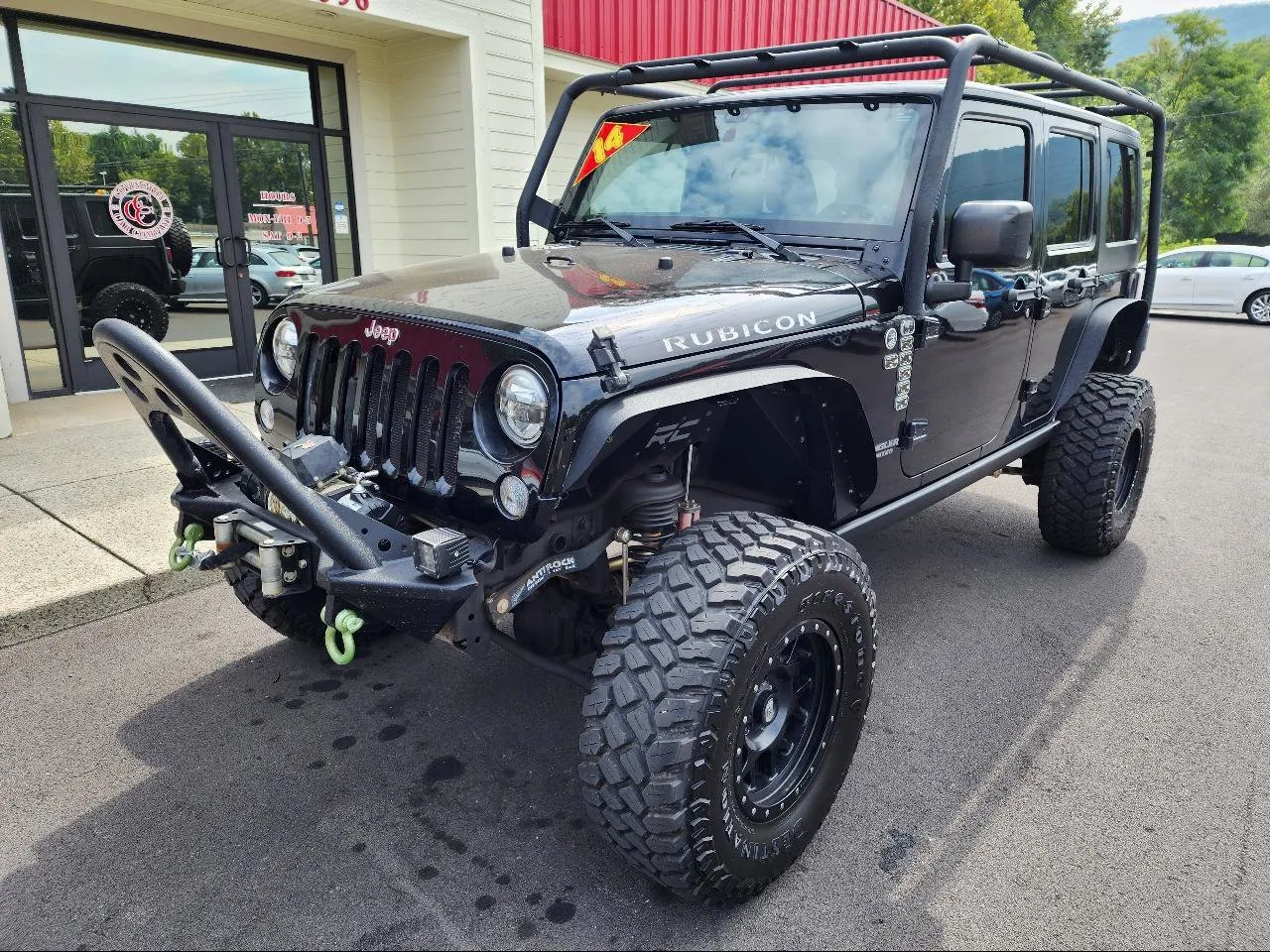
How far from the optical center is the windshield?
3.15 meters

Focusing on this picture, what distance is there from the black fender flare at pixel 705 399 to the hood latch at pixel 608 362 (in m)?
A: 0.03

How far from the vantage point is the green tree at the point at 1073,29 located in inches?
2134

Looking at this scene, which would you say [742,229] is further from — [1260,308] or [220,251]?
[1260,308]

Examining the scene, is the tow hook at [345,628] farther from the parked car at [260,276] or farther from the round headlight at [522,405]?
the parked car at [260,276]

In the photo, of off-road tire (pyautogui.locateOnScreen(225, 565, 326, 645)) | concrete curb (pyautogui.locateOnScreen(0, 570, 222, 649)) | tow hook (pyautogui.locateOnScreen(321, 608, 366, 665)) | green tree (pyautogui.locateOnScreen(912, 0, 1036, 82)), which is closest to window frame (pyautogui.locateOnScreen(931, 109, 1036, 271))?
tow hook (pyautogui.locateOnScreen(321, 608, 366, 665))

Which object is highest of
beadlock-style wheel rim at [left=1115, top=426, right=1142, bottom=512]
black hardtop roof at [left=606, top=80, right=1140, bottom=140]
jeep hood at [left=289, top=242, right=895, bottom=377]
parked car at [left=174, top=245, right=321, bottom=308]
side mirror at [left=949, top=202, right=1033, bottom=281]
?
black hardtop roof at [left=606, top=80, right=1140, bottom=140]

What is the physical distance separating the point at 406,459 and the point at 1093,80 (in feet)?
10.6

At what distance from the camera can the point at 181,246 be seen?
8.15m

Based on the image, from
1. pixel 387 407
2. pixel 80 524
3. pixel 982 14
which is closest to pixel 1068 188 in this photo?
pixel 387 407

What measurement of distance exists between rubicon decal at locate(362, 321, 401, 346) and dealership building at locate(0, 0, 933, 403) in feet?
19.2

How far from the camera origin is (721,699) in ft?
6.93

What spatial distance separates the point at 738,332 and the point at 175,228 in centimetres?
730

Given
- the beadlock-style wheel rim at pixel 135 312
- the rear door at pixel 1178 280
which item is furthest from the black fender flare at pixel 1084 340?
the rear door at pixel 1178 280

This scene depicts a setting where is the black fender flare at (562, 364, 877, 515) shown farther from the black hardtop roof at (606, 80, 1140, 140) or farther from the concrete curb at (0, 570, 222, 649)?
the concrete curb at (0, 570, 222, 649)
